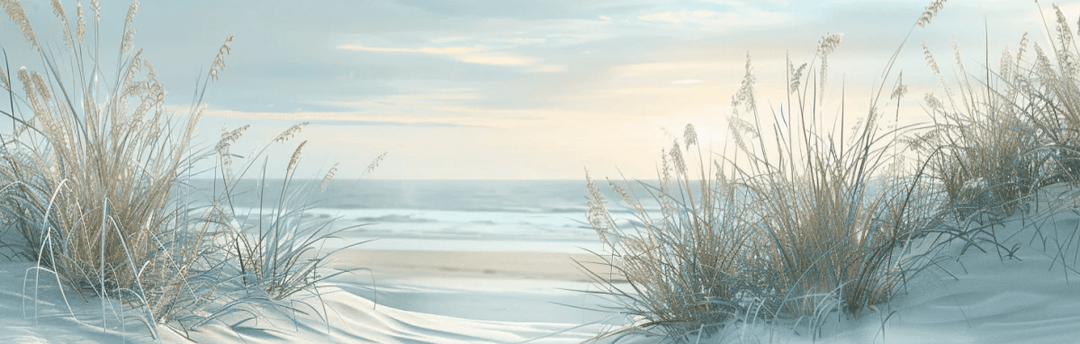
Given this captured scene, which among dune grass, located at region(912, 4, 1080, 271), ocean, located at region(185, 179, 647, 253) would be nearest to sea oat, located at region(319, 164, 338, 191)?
ocean, located at region(185, 179, 647, 253)

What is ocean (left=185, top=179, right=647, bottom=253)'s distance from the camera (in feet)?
27.0

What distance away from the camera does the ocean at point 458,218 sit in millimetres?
8219

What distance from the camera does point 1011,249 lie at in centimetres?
238

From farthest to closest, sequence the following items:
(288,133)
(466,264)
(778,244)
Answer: (466,264) < (288,133) < (778,244)

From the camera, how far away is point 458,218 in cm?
1306

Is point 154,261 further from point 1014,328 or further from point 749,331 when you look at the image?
point 1014,328

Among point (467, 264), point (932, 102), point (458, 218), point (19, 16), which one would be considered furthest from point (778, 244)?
point (458, 218)

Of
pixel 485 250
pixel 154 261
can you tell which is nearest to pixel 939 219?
pixel 154 261

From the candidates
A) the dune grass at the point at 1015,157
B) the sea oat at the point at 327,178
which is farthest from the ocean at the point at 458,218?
the dune grass at the point at 1015,157

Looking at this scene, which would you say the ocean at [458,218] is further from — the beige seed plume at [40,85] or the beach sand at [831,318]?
the beige seed plume at [40,85]

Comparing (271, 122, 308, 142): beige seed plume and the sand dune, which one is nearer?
the sand dune

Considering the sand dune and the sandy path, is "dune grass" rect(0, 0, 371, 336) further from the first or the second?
the sandy path

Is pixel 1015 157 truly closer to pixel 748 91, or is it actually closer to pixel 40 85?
pixel 748 91

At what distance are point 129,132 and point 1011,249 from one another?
291 centimetres
